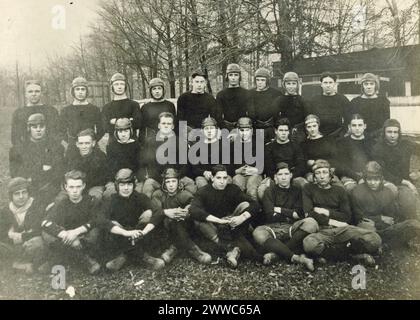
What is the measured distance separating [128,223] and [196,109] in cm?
156

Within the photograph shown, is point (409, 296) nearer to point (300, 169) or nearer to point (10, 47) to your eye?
point (300, 169)

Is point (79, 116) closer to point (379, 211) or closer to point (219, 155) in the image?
point (219, 155)

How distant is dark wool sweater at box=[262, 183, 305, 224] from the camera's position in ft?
12.5

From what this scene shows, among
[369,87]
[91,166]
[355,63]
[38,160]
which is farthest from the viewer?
[355,63]

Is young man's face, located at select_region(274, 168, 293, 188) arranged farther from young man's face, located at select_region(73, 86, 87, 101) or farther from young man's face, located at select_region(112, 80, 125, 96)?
young man's face, located at select_region(73, 86, 87, 101)

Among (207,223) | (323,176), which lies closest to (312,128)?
(323,176)

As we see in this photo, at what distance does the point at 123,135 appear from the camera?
4.06m

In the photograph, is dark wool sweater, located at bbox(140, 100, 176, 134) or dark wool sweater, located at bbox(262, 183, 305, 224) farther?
dark wool sweater, located at bbox(140, 100, 176, 134)

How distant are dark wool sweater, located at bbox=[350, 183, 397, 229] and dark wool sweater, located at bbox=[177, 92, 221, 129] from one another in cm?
167

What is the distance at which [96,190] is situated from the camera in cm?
384

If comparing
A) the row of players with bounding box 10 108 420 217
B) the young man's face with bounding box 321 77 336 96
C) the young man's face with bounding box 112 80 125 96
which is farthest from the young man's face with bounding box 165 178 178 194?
the young man's face with bounding box 321 77 336 96

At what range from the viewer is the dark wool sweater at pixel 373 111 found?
Answer: 4.41m

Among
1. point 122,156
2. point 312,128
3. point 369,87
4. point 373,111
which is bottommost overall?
point 122,156

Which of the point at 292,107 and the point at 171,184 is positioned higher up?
the point at 292,107
